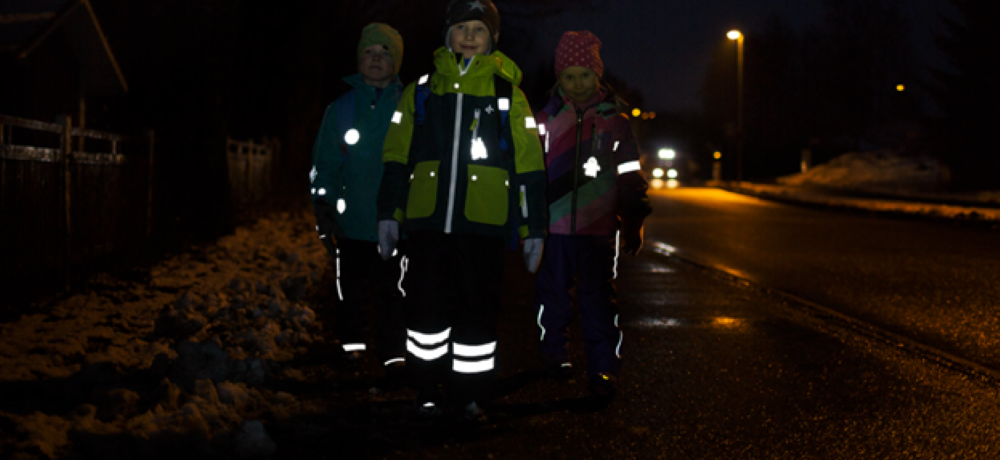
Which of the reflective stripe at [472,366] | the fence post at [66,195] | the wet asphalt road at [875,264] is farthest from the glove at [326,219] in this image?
the wet asphalt road at [875,264]

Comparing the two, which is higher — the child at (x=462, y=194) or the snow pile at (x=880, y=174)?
the snow pile at (x=880, y=174)

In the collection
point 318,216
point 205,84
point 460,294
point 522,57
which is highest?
point 522,57

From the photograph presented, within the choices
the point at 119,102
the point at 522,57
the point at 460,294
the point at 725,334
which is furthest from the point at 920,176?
the point at 460,294

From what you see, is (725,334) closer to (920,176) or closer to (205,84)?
(205,84)

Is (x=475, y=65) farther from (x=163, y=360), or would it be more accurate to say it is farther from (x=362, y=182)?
(x=163, y=360)

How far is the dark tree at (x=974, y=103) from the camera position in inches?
1362

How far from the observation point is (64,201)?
8.16 m

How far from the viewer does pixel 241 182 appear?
685 inches

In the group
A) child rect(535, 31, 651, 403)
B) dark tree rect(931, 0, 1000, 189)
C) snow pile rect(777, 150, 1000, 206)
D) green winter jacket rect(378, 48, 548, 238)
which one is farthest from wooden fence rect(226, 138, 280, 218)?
dark tree rect(931, 0, 1000, 189)

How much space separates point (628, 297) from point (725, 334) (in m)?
2.12

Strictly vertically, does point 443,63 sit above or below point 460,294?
above

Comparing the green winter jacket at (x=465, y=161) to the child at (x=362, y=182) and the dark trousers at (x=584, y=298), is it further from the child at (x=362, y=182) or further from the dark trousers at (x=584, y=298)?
the child at (x=362, y=182)

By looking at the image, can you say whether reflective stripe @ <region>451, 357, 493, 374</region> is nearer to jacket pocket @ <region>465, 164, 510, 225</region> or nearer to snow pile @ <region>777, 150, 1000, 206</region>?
jacket pocket @ <region>465, 164, 510, 225</region>

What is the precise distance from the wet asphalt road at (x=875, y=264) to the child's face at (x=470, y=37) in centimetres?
370
